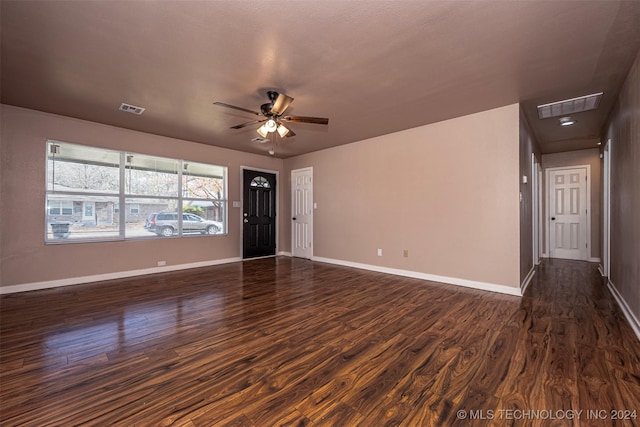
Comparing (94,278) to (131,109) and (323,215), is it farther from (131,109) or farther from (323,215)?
(323,215)

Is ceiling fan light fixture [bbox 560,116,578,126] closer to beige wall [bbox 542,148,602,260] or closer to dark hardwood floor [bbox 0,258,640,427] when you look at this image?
beige wall [bbox 542,148,602,260]

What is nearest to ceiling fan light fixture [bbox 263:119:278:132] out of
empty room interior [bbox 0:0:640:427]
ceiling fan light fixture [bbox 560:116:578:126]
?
empty room interior [bbox 0:0:640:427]

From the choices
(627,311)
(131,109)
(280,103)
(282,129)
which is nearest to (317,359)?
(280,103)

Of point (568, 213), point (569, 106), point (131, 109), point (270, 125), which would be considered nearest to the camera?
point (270, 125)

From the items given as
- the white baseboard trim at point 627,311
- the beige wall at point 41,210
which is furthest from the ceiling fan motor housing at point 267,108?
the white baseboard trim at point 627,311

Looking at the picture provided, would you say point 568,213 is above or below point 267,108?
below

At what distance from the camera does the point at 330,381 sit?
1840mm

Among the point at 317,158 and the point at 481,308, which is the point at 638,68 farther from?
the point at 317,158

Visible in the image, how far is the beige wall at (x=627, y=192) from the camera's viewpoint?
2615 millimetres

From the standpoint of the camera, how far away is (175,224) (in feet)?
18.0

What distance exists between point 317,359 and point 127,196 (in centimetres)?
457

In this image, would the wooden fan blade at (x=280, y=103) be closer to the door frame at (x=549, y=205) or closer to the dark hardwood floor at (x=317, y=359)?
the dark hardwood floor at (x=317, y=359)

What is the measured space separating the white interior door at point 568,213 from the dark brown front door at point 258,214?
683cm

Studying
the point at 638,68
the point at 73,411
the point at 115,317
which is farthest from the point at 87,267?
the point at 638,68
